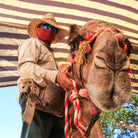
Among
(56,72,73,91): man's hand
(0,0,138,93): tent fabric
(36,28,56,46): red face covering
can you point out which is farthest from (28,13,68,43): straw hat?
(0,0,138,93): tent fabric

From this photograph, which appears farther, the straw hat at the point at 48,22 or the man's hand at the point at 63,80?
the straw hat at the point at 48,22

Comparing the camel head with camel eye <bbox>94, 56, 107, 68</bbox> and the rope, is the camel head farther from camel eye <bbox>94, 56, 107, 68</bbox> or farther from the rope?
the rope

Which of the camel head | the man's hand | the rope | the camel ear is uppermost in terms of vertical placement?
the camel ear

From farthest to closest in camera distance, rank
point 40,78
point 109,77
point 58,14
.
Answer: point 58,14, point 40,78, point 109,77

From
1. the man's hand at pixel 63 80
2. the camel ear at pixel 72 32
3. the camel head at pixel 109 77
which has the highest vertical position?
the camel ear at pixel 72 32

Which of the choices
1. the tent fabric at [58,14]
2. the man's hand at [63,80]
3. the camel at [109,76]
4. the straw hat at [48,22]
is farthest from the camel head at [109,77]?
the tent fabric at [58,14]

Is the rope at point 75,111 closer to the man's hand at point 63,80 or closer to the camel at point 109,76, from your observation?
the man's hand at point 63,80

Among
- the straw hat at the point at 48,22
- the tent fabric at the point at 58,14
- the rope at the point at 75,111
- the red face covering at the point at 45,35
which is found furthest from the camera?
the tent fabric at the point at 58,14

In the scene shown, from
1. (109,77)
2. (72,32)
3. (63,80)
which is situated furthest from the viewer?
(72,32)

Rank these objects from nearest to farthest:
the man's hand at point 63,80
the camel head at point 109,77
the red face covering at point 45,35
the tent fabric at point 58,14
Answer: the camel head at point 109,77
the man's hand at point 63,80
the red face covering at point 45,35
the tent fabric at point 58,14

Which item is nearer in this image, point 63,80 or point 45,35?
point 63,80

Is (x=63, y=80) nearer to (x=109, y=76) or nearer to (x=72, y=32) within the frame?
(x=109, y=76)

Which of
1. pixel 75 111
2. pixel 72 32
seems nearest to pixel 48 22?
pixel 72 32

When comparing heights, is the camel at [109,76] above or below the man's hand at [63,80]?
above
